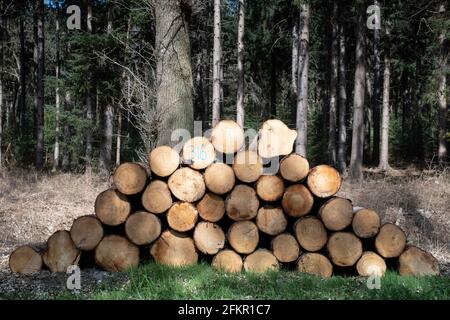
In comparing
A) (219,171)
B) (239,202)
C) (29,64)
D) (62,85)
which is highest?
(29,64)

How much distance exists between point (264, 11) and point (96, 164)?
1149 centimetres

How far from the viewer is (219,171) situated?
5.84 meters

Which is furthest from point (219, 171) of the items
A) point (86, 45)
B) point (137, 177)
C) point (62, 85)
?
point (62, 85)

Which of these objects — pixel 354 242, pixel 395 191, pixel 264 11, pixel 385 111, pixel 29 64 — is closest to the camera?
pixel 354 242

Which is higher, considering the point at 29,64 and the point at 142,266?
the point at 29,64

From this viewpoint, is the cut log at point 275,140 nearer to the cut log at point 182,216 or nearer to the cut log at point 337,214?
the cut log at point 337,214

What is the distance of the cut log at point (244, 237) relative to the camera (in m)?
5.91

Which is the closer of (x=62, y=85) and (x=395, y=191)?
(x=395, y=191)

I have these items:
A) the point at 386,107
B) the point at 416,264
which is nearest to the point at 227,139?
the point at 416,264

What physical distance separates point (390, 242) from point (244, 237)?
6.20ft

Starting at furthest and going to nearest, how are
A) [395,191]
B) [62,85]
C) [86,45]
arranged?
[62,85]
[86,45]
[395,191]

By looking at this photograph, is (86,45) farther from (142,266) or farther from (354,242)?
(354,242)

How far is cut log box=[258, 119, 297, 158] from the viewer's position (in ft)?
19.6

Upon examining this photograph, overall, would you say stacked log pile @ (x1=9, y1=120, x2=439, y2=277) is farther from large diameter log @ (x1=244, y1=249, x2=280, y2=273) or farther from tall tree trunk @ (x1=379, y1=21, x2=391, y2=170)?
tall tree trunk @ (x1=379, y1=21, x2=391, y2=170)
